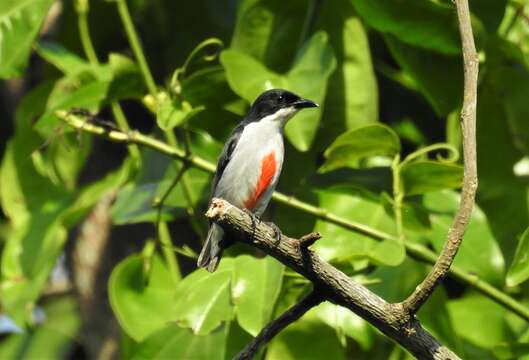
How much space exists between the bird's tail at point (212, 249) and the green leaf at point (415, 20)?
894 millimetres

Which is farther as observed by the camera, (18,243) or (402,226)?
(18,243)

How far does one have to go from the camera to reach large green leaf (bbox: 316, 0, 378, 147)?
3840 mm

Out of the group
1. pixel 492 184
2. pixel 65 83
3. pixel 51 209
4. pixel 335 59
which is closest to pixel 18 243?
pixel 51 209

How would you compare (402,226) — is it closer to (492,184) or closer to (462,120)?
(492,184)

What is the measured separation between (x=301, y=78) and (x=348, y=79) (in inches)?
7.2

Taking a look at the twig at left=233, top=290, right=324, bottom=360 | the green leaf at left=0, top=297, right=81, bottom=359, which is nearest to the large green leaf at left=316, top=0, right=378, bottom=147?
the twig at left=233, top=290, right=324, bottom=360

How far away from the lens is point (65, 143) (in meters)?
4.33

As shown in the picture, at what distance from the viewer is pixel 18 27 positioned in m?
4.12

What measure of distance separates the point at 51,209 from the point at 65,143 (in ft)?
0.90

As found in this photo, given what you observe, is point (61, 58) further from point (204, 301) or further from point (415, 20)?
point (415, 20)

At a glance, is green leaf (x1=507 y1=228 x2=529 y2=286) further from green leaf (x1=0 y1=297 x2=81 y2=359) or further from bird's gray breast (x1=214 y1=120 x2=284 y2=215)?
green leaf (x1=0 y1=297 x2=81 y2=359)

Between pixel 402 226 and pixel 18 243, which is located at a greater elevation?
→ pixel 402 226

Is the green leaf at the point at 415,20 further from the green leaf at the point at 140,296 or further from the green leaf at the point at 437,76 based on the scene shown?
the green leaf at the point at 140,296

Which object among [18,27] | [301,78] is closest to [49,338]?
[18,27]
